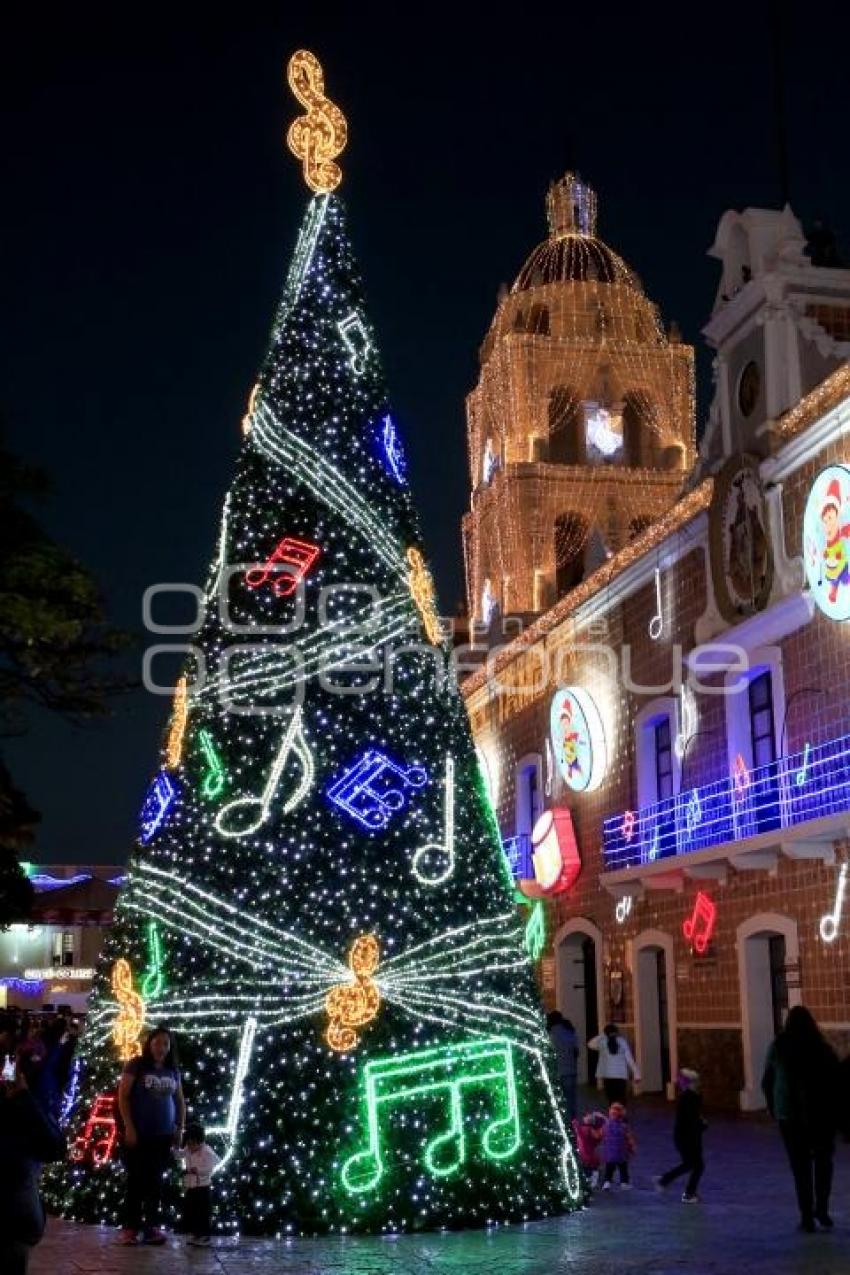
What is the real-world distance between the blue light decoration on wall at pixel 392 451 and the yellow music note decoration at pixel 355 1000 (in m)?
3.29

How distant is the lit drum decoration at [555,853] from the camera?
25.7 metres

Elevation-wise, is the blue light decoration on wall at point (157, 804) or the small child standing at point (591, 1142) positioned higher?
the blue light decoration on wall at point (157, 804)

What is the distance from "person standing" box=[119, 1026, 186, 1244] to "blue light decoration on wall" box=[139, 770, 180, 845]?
1.41 meters

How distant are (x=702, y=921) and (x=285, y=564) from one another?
41.2 feet

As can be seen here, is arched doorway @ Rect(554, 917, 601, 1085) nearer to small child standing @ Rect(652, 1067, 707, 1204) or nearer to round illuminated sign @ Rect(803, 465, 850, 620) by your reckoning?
round illuminated sign @ Rect(803, 465, 850, 620)

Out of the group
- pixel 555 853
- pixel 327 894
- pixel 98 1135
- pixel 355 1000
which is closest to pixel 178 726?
pixel 327 894

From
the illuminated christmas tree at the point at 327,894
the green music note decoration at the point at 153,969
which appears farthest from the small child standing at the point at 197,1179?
the green music note decoration at the point at 153,969

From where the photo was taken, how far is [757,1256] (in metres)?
8.53

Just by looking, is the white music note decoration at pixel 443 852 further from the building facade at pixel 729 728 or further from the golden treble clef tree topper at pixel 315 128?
the building facade at pixel 729 728

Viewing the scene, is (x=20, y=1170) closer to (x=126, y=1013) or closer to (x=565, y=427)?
(x=126, y=1013)

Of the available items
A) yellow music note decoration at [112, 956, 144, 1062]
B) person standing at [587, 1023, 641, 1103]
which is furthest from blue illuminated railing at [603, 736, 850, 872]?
yellow music note decoration at [112, 956, 144, 1062]

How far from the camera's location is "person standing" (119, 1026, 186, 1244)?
855 centimetres

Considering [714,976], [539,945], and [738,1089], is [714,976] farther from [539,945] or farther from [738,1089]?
[539,945]

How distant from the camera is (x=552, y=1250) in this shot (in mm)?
8438
